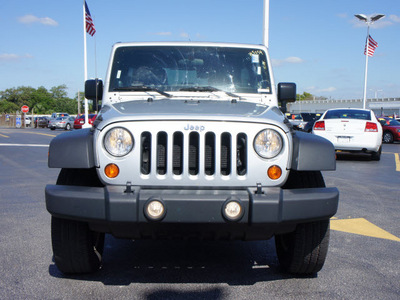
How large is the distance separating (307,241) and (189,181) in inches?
42.0

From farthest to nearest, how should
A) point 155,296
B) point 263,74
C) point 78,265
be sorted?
point 263,74 → point 78,265 → point 155,296

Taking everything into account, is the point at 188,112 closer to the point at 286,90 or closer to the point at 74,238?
the point at 74,238

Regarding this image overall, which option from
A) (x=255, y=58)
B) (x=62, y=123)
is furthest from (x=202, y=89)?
(x=62, y=123)

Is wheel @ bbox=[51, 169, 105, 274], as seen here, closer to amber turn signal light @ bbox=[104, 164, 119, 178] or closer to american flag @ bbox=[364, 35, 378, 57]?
amber turn signal light @ bbox=[104, 164, 119, 178]

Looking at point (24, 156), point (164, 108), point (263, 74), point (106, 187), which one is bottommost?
point (24, 156)

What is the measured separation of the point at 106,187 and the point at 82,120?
123 feet

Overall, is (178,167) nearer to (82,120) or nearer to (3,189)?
(3,189)

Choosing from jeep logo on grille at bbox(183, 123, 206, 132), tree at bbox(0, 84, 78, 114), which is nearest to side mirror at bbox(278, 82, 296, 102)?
jeep logo on grille at bbox(183, 123, 206, 132)

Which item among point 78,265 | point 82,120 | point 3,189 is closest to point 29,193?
point 3,189

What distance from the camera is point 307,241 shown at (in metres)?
3.47

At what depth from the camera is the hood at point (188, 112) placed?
3129mm

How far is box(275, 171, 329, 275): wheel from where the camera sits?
335 cm

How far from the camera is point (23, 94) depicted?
12838 centimetres

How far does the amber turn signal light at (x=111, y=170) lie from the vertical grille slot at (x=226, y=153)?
0.70 m
